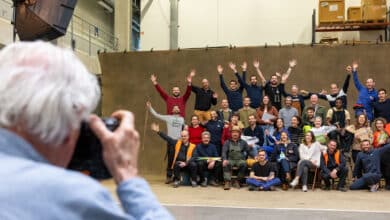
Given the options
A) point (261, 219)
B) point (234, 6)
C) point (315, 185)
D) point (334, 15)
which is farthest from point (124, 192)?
point (234, 6)

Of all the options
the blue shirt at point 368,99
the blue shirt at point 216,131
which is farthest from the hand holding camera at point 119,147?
the blue shirt at point 368,99

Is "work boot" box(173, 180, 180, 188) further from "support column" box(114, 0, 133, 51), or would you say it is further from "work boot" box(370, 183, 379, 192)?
"support column" box(114, 0, 133, 51)

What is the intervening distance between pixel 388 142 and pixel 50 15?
661 cm

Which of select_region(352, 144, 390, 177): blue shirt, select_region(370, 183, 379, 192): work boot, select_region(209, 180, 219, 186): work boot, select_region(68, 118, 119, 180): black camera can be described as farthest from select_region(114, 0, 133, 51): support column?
select_region(68, 118, 119, 180): black camera

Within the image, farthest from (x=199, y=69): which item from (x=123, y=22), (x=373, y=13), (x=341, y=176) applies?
(x=373, y=13)

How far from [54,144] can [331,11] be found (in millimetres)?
14638

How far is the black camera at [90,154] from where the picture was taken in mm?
950

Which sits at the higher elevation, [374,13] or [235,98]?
[374,13]

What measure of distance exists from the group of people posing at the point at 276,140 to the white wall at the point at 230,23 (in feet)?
17.7

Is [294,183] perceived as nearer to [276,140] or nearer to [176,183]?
[276,140]

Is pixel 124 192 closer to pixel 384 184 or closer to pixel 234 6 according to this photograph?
pixel 384 184

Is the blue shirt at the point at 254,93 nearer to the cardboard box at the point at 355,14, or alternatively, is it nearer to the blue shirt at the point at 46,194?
the cardboard box at the point at 355,14

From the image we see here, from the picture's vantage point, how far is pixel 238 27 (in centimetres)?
1595

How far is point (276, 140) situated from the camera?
9.60m
